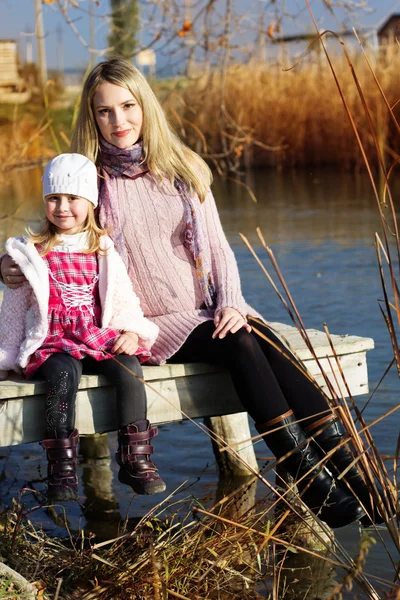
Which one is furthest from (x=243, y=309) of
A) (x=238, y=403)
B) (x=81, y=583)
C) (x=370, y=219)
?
(x=370, y=219)

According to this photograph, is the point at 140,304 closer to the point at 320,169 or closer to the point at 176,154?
the point at 176,154

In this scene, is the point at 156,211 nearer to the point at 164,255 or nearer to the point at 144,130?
the point at 164,255

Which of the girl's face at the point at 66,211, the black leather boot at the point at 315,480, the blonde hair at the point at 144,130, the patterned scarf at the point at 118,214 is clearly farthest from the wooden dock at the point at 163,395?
the blonde hair at the point at 144,130

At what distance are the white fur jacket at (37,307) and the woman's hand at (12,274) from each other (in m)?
0.02

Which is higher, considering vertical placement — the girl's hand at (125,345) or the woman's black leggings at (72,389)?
the girl's hand at (125,345)

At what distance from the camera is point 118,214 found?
347 centimetres

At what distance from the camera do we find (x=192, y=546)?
2898 millimetres

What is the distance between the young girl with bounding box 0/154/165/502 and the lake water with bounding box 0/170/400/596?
28 cm

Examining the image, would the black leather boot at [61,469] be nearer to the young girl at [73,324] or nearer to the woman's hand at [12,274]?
the young girl at [73,324]

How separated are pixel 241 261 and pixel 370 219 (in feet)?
8.37

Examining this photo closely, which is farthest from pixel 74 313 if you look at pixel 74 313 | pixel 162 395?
pixel 162 395

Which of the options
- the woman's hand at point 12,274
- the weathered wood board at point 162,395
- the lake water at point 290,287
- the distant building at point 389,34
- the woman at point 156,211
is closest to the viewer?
the distant building at point 389,34

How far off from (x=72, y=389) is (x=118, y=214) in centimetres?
79

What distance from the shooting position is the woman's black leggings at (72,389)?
2.91 meters
